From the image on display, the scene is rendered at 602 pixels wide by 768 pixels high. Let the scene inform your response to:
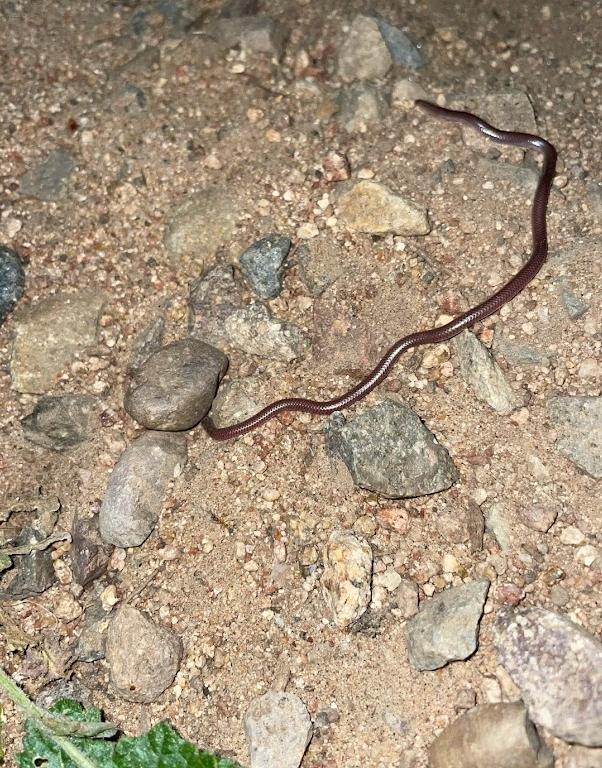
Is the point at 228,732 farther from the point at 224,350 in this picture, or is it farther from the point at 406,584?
the point at 224,350

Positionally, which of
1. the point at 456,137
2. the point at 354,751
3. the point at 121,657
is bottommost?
the point at 121,657

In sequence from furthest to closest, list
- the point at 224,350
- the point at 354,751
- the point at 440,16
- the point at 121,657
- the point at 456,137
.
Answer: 1. the point at 440,16
2. the point at 456,137
3. the point at 224,350
4. the point at 121,657
5. the point at 354,751

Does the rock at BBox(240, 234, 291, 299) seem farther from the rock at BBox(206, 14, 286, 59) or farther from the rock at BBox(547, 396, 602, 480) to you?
the rock at BBox(547, 396, 602, 480)

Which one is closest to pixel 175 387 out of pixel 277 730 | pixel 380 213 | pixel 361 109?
pixel 380 213

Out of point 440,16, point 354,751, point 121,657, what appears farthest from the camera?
point 440,16

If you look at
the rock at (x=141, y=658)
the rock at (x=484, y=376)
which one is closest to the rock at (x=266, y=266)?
the rock at (x=484, y=376)

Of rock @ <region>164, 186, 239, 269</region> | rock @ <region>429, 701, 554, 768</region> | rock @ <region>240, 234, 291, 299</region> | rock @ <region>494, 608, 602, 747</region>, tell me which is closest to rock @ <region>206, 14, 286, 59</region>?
rock @ <region>164, 186, 239, 269</region>

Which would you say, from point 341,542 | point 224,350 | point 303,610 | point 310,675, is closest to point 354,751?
point 310,675
